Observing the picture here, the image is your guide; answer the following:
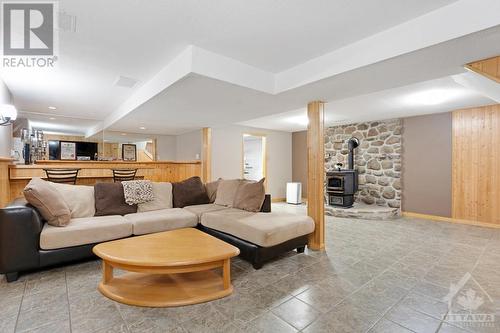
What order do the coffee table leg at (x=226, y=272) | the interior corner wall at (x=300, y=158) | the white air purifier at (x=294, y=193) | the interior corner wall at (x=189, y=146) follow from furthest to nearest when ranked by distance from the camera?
the interior corner wall at (x=300, y=158) → the white air purifier at (x=294, y=193) → the interior corner wall at (x=189, y=146) → the coffee table leg at (x=226, y=272)

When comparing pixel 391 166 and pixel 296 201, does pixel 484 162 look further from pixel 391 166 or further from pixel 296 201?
pixel 296 201

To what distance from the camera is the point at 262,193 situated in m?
3.58

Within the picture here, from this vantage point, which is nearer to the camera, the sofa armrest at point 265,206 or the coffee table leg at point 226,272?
the coffee table leg at point 226,272

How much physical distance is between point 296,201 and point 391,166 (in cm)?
271

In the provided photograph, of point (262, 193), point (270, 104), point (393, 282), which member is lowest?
point (393, 282)

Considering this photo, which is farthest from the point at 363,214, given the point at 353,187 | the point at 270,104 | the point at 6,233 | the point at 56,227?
the point at 6,233

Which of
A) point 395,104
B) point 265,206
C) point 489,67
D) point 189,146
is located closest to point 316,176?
point 265,206

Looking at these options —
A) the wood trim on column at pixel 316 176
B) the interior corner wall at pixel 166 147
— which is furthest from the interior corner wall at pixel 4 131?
the wood trim on column at pixel 316 176

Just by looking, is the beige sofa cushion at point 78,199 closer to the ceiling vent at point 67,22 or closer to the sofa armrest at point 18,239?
the sofa armrest at point 18,239

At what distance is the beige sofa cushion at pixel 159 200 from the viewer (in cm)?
366

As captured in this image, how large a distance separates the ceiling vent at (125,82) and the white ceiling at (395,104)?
3120 millimetres

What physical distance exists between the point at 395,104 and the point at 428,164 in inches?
73.0

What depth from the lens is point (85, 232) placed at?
264cm

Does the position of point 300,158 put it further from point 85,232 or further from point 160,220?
point 85,232
